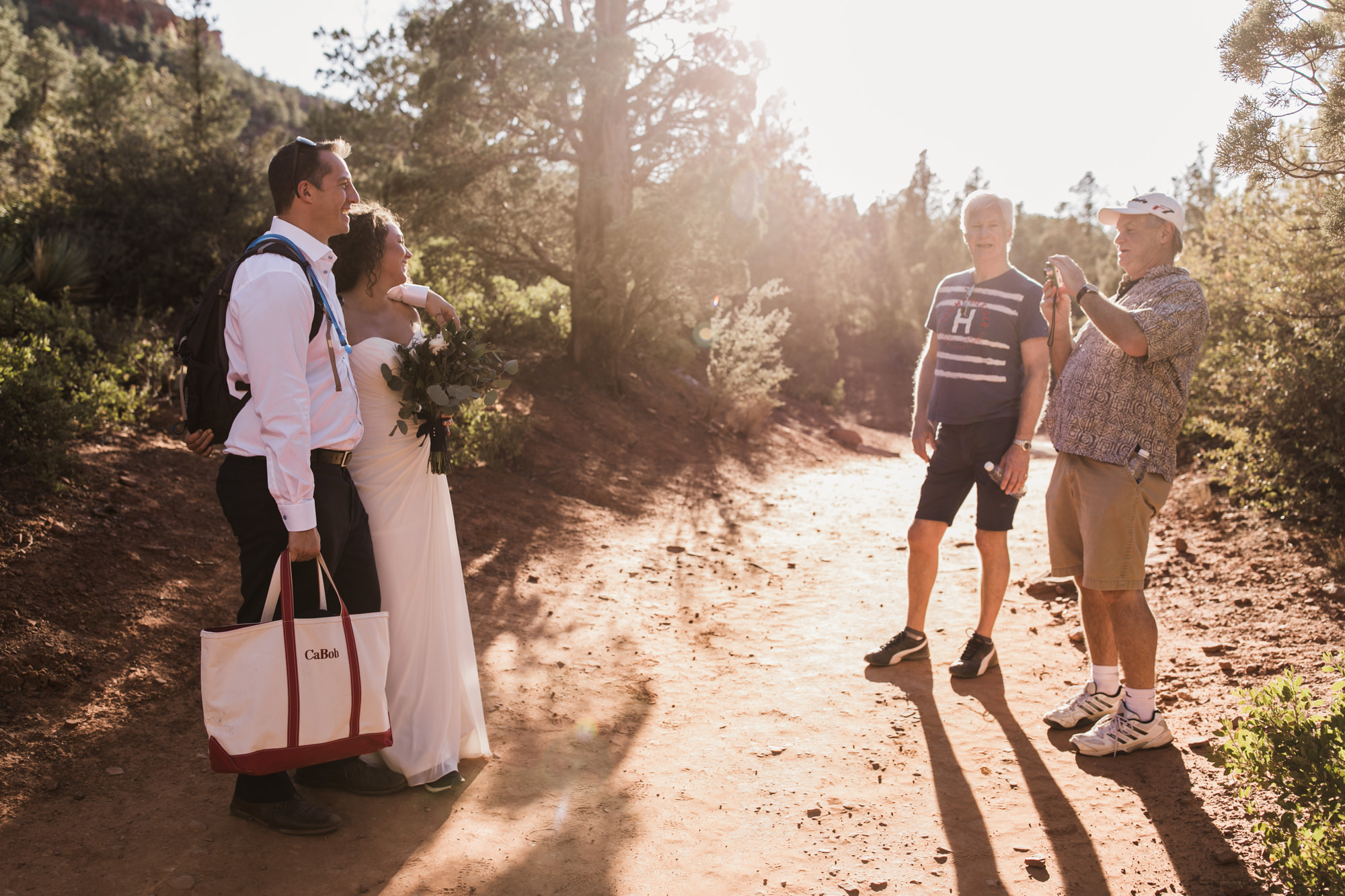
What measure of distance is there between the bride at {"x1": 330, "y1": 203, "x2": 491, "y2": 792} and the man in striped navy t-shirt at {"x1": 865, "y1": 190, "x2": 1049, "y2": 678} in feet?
7.76

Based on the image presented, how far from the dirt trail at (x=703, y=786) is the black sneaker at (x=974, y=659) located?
0.12 m

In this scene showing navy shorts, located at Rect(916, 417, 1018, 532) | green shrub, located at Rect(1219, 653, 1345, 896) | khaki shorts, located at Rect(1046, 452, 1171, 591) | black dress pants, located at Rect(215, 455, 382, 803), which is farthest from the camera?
navy shorts, located at Rect(916, 417, 1018, 532)

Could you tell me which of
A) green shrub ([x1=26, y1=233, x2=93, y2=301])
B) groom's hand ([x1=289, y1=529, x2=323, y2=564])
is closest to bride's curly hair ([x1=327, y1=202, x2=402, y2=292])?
groom's hand ([x1=289, y1=529, x2=323, y2=564])

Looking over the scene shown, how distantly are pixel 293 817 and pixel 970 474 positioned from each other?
3358 millimetres

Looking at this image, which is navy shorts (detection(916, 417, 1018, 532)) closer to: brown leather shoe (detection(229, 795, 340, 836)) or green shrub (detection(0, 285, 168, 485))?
brown leather shoe (detection(229, 795, 340, 836))

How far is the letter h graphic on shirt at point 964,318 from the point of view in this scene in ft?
13.5

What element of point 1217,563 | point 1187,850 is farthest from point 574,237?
point 1187,850

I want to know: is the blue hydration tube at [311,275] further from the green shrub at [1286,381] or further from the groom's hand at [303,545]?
the green shrub at [1286,381]

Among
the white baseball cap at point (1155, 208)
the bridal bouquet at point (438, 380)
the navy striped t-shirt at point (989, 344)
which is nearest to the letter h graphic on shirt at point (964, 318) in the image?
the navy striped t-shirt at point (989, 344)

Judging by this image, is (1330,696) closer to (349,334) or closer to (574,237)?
(349,334)

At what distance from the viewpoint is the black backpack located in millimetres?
2414

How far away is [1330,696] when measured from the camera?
11.5ft

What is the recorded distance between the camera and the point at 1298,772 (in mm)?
2295

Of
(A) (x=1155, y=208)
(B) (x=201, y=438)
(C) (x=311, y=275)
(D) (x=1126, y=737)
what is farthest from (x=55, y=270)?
(D) (x=1126, y=737)
